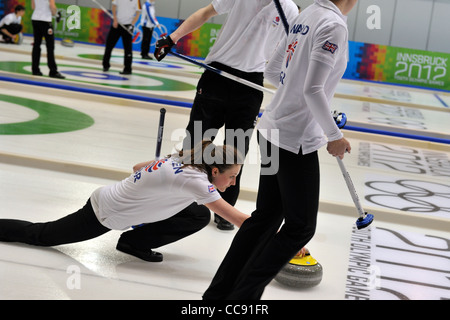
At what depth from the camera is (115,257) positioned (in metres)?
2.93

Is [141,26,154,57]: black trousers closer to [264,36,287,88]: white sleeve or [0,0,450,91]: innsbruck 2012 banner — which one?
[0,0,450,91]: innsbruck 2012 banner

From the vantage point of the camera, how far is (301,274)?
2.75 meters

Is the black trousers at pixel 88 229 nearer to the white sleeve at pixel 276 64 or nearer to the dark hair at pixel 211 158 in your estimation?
the dark hair at pixel 211 158

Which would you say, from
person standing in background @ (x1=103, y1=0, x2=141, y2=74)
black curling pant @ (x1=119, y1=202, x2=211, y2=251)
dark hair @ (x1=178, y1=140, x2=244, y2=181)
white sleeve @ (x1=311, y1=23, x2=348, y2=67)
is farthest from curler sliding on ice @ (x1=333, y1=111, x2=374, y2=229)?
person standing in background @ (x1=103, y1=0, x2=141, y2=74)

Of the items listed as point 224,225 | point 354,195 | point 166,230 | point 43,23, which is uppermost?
point 43,23

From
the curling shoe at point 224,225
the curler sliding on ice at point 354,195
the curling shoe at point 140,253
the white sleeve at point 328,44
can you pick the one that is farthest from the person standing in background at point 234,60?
the white sleeve at point 328,44

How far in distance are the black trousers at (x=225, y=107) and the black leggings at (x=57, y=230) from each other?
0.81m

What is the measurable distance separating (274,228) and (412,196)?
256 centimetres

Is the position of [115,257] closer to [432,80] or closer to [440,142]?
[440,142]

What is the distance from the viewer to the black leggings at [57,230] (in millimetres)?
2834

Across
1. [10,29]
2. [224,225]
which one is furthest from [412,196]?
[10,29]

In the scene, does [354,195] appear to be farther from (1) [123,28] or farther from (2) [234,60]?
(1) [123,28]

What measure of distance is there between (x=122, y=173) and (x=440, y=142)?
13.7ft

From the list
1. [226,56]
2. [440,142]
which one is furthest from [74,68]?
[226,56]
